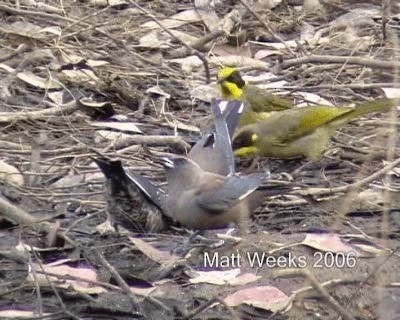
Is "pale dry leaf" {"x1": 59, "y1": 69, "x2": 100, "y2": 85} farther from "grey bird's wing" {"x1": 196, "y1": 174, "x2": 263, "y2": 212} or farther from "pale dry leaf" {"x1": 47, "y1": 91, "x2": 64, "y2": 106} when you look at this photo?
"grey bird's wing" {"x1": 196, "y1": 174, "x2": 263, "y2": 212}

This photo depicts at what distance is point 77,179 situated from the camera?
17.7 ft

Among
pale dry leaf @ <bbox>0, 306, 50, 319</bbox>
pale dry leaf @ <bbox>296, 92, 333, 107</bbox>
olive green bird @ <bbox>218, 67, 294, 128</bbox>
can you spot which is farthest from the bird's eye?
pale dry leaf @ <bbox>0, 306, 50, 319</bbox>

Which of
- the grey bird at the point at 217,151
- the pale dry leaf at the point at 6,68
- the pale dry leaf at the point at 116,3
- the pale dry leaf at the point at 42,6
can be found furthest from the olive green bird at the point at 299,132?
the pale dry leaf at the point at 116,3

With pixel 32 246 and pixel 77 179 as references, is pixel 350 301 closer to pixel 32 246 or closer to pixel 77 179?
pixel 32 246

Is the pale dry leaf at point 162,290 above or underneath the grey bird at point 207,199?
underneath

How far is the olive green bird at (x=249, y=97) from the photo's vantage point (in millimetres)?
6516

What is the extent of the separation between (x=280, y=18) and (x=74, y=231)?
3316 millimetres

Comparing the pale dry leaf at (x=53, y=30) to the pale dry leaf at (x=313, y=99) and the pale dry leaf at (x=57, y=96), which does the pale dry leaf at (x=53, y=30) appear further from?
the pale dry leaf at (x=313, y=99)

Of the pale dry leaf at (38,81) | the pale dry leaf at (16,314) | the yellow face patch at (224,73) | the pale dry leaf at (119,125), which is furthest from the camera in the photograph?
the yellow face patch at (224,73)

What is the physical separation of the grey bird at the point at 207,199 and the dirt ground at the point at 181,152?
8 cm

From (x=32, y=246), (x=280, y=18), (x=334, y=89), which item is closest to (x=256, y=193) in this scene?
(x=32, y=246)

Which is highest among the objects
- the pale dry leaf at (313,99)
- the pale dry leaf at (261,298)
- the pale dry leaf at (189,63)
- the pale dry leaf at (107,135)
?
the pale dry leaf at (261,298)

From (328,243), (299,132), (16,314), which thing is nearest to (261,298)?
(328,243)

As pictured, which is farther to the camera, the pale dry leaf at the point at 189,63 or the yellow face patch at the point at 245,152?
the pale dry leaf at the point at 189,63
